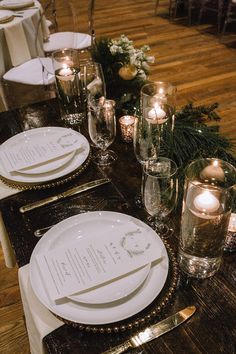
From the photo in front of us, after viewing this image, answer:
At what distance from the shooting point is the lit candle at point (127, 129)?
1189 millimetres

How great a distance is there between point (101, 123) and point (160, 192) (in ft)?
1.07

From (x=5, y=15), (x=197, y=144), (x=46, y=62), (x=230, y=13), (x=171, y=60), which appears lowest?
(x=171, y=60)

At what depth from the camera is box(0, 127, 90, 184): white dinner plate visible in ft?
3.39

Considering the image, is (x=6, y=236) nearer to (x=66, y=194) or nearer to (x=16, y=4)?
(x=66, y=194)

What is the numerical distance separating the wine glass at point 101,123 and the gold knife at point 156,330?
53 centimetres

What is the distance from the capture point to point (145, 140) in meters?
1.03

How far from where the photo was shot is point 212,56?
3732 millimetres

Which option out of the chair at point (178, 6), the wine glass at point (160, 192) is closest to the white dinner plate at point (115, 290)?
the wine glass at point (160, 192)

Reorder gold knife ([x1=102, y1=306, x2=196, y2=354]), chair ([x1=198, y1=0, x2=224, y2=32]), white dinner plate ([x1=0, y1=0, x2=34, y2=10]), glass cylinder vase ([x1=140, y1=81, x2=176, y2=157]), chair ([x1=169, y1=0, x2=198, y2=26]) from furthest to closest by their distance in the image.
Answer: chair ([x1=169, y1=0, x2=198, y2=26]) < chair ([x1=198, y1=0, x2=224, y2=32]) < white dinner plate ([x1=0, y1=0, x2=34, y2=10]) < glass cylinder vase ([x1=140, y1=81, x2=176, y2=157]) < gold knife ([x1=102, y1=306, x2=196, y2=354])

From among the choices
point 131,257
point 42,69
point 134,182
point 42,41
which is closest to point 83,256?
point 131,257

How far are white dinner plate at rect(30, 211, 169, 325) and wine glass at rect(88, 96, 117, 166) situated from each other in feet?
0.90

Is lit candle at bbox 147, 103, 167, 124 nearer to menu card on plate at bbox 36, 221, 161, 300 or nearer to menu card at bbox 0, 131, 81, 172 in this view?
menu card at bbox 0, 131, 81, 172

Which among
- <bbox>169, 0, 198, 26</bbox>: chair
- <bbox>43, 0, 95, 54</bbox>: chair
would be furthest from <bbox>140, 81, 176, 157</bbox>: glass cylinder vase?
<bbox>169, 0, 198, 26</bbox>: chair

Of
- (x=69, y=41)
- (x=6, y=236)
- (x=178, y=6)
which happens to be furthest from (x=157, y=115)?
(x=178, y=6)
